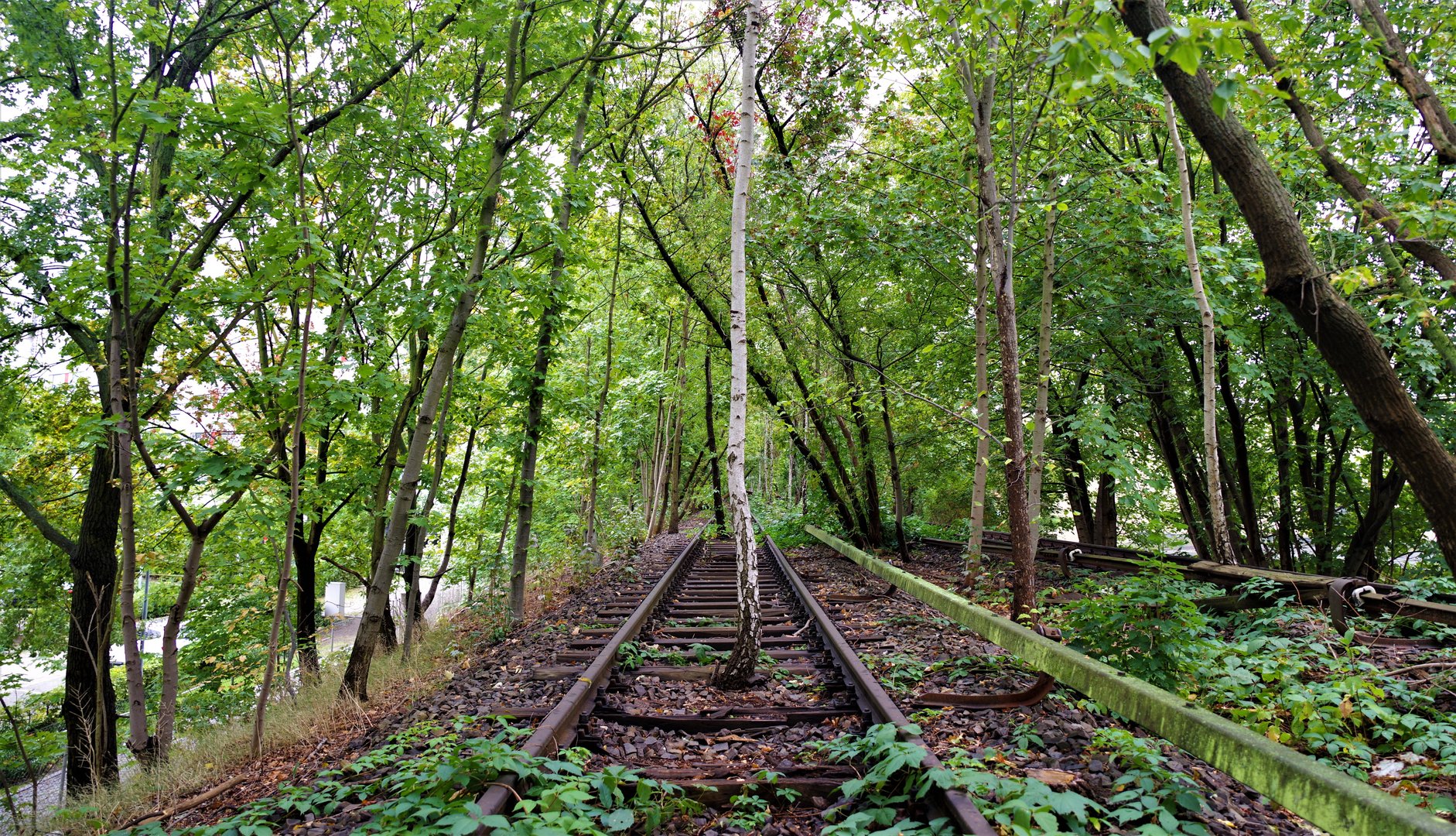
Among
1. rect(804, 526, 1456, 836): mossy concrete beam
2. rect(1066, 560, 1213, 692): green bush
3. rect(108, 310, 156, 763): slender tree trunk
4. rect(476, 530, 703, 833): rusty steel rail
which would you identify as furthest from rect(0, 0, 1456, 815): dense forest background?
rect(476, 530, 703, 833): rusty steel rail

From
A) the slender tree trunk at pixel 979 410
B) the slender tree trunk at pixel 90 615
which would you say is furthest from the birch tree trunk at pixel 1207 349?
the slender tree trunk at pixel 90 615

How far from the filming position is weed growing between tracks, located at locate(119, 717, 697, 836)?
108 inches

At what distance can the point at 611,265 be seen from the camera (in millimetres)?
14742

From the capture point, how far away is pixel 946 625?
693 cm

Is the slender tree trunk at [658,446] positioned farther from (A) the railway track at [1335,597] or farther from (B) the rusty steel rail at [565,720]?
(B) the rusty steel rail at [565,720]

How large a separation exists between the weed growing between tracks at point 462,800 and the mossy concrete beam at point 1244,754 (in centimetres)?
222

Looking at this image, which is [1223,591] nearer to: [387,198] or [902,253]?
[902,253]

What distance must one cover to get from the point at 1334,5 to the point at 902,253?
5.67m

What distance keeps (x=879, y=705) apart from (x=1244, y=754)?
1793 mm

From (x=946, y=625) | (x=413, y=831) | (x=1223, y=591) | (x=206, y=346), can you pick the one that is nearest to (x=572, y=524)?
(x=206, y=346)

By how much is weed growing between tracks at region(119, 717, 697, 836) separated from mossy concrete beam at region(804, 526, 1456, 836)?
7.30ft

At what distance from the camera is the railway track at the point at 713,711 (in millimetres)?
3428

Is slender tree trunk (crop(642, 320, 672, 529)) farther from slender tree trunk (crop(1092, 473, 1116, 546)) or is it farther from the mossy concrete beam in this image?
the mossy concrete beam

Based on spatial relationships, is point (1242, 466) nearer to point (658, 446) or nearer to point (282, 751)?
point (658, 446)
